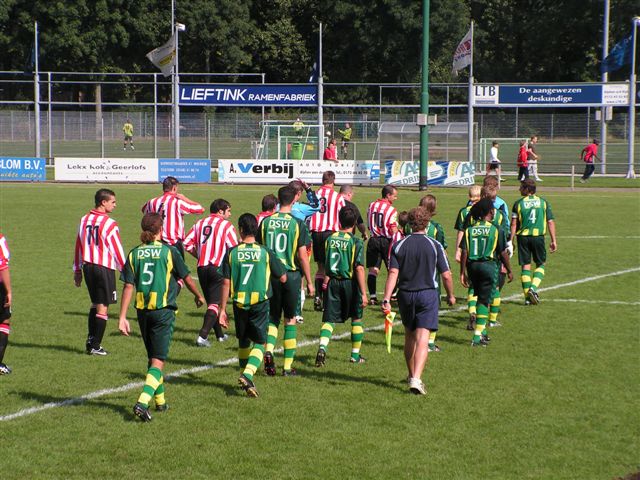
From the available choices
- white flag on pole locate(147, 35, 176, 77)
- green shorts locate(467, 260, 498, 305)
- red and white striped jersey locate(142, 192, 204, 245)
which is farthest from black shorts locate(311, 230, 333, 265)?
white flag on pole locate(147, 35, 176, 77)

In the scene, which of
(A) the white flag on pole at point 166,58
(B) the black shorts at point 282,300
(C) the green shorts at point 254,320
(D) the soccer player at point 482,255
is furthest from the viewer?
(A) the white flag on pole at point 166,58

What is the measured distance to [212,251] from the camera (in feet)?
40.4

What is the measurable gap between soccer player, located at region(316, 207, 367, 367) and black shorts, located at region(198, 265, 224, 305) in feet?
6.09

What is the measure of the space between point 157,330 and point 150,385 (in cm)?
52

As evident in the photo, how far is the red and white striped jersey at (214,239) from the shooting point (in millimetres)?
12234

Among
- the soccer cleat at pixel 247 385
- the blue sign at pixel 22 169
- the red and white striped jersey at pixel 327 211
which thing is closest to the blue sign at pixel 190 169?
the blue sign at pixel 22 169

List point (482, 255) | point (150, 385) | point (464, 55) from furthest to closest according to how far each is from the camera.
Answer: point (464, 55) → point (482, 255) → point (150, 385)

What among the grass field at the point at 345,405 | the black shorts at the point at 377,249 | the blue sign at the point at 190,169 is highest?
the blue sign at the point at 190,169

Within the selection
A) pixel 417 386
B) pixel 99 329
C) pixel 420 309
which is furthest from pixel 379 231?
pixel 417 386

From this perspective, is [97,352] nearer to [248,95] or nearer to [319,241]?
[319,241]

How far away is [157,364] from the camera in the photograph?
892 centimetres

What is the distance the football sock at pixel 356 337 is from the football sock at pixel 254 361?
1.66m

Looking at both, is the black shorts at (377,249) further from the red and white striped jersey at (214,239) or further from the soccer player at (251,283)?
the soccer player at (251,283)

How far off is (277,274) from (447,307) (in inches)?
232
